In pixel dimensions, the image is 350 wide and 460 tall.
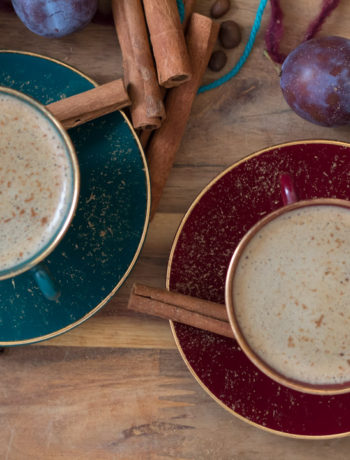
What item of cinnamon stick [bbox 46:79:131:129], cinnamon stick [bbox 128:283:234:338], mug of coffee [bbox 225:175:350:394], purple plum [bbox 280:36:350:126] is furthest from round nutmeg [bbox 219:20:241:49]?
cinnamon stick [bbox 128:283:234:338]

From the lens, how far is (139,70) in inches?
40.2

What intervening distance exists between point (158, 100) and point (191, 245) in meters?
0.26

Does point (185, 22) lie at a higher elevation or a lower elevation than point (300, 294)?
higher

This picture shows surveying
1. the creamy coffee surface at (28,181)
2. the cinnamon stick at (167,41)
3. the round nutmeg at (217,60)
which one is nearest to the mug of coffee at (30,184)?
the creamy coffee surface at (28,181)

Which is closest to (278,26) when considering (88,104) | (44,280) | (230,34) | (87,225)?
(230,34)

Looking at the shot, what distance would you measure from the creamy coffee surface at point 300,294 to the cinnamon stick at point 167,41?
1.11ft

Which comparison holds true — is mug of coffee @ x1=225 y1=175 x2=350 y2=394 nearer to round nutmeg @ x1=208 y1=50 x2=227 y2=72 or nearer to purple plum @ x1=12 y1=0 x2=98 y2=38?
round nutmeg @ x1=208 y1=50 x2=227 y2=72

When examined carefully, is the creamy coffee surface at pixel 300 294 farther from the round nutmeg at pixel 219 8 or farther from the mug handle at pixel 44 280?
the round nutmeg at pixel 219 8

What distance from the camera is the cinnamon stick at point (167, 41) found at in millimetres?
993

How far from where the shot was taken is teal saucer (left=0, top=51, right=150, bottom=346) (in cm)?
101

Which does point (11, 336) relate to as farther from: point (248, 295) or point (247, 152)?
point (247, 152)

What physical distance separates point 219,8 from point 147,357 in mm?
677

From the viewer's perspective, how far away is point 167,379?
1100 mm

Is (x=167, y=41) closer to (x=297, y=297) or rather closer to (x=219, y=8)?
(x=219, y=8)
